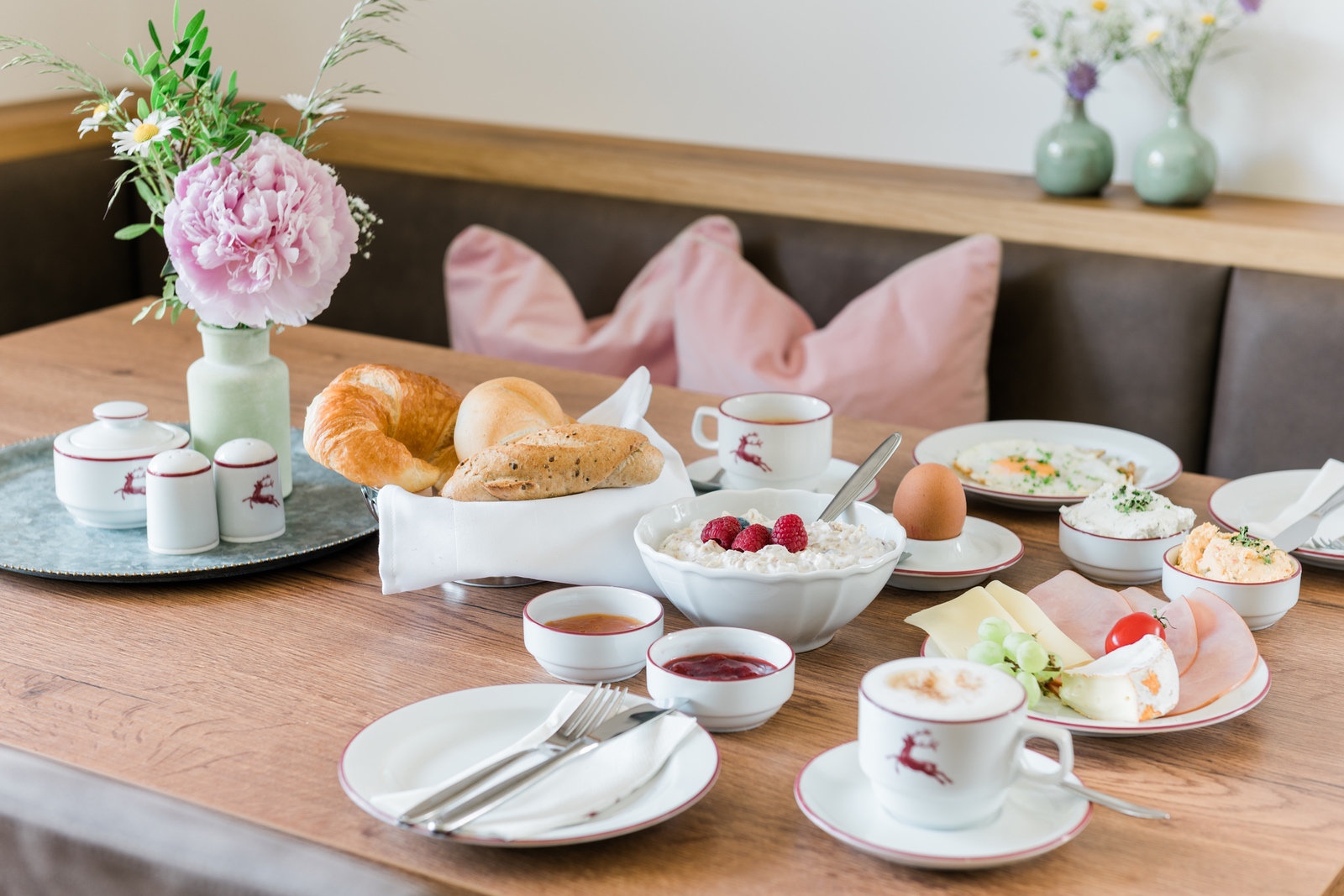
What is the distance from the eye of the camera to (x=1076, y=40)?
2.42 metres

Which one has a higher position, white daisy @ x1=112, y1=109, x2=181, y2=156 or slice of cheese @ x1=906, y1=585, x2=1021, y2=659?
white daisy @ x1=112, y1=109, x2=181, y2=156

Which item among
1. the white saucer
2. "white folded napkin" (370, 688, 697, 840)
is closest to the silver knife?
"white folded napkin" (370, 688, 697, 840)

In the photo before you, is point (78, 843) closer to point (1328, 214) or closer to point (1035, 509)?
point (1035, 509)

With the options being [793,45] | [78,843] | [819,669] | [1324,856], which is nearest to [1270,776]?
[1324,856]

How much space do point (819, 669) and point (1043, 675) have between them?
0.58 feet

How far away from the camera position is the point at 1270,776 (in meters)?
0.87

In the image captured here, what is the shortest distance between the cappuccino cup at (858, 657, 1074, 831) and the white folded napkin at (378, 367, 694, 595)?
0.37 m

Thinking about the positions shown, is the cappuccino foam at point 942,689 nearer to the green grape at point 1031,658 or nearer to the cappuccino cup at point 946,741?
the cappuccino cup at point 946,741

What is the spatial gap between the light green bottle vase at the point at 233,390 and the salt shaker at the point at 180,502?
0.11 metres

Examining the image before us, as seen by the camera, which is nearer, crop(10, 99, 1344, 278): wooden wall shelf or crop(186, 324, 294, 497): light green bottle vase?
crop(186, 324, 294, 497): light green bottle vase

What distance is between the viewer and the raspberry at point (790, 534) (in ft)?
3.34

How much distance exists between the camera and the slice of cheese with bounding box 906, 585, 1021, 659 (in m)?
0.99

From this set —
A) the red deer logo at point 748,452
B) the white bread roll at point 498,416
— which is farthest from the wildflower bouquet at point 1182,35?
the white bread roll at point 498,416

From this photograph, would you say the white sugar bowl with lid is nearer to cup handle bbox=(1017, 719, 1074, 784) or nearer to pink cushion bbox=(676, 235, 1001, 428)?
cup handle bbox=(1017, 719, 1074, 784)
